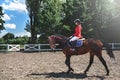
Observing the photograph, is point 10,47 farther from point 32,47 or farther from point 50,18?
point 50,18

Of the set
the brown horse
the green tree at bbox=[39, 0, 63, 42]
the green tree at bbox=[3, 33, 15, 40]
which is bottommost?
the green tree at bbox=[3, 33, 15, 40]

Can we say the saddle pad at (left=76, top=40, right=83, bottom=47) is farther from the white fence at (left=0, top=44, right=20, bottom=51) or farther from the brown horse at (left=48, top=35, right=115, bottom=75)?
the white fence at (left=0, top=44, right=20, bottom=51)

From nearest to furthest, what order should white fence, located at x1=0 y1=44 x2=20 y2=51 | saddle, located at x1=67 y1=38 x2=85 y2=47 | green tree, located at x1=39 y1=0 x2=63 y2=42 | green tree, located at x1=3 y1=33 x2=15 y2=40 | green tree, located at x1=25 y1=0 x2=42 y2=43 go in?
saddle, located at x1=67 y1=38 x2=85 y2=47
white fence, located at x1=0 y1=44 x2=20 y2=51
green tree, located at x1=39 y1=0 x2=63 y2=42
green tree, located at x1=25 y1=0 x2=42 y2=43
green tree, located at x1=3 y1=33 x2=15 y2=40

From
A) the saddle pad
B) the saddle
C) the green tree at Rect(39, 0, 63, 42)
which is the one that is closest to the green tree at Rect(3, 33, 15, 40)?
the green tree at Rect(39, 0, 63, 42)

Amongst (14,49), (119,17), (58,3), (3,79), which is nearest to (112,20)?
(119,17)

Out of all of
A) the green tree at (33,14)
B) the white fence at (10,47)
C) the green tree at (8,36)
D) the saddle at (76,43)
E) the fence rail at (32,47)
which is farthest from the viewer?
the green tree at (8,36)

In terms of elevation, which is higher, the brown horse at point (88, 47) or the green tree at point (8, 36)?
the brown horse at point (88, 47)

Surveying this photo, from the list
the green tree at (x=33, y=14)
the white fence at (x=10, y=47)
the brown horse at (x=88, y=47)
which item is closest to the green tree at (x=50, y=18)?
the green tree at (x=33, y=14)

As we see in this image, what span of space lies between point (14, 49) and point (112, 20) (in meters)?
14.8

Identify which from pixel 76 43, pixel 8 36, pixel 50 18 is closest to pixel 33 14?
pixel 50 18

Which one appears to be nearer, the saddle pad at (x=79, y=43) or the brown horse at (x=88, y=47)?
the brown horse at (x=88, y=47)

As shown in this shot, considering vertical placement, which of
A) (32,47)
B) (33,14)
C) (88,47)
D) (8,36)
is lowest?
(8,36)

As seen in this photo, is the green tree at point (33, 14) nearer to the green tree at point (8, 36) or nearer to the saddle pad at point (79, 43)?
the green tree at point (8, 36)

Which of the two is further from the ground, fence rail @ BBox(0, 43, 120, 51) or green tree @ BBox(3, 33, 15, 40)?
fence rail @ BBox(0, 43, 120, 51)
